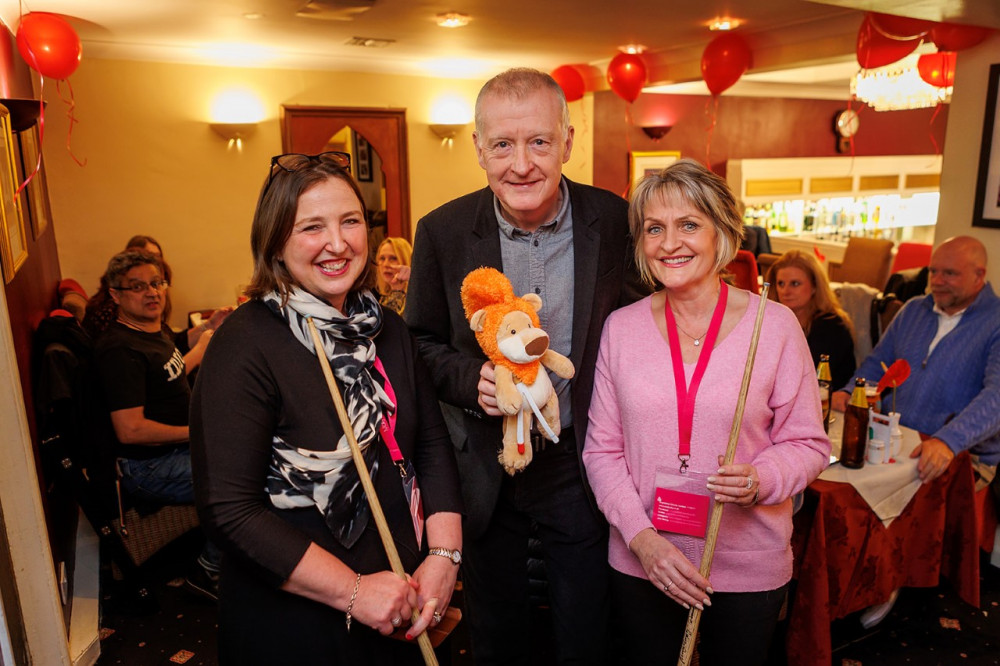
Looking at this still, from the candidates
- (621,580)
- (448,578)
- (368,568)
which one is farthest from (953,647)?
(368,568)

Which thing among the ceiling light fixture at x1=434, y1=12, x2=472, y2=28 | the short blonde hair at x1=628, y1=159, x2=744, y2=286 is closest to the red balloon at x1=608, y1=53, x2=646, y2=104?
the ceiling light fixture at x1=434, y1=12, x2=472, y2=28

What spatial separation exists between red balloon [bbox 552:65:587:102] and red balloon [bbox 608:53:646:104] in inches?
28.1

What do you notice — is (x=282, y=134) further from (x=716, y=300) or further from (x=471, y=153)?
(x=716, y=300)

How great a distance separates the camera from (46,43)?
3.83m

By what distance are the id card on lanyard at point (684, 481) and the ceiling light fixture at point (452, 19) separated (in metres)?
3.69

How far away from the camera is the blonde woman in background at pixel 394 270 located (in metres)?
4.10

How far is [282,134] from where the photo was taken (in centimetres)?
615

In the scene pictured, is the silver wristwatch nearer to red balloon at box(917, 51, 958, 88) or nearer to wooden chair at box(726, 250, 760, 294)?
wooden chair at box(726, 250, 760, 294)

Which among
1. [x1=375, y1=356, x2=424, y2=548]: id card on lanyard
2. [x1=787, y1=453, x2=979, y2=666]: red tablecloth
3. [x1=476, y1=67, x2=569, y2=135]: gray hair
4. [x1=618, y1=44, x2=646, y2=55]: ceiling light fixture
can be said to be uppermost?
[x1=618, y1=44, x2=646, y2=55]: ceiling light fixture

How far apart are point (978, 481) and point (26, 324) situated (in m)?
4.09

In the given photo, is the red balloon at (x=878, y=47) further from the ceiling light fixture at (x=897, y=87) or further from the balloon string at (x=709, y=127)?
the balloon string at (x=709, y=127)

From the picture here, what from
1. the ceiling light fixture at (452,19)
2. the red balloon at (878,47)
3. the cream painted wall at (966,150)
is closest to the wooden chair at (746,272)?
the cream painted wall at (966,150)

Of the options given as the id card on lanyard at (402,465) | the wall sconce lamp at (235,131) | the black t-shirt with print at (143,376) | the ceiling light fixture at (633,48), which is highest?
the ceiling light fixture at (633,48)

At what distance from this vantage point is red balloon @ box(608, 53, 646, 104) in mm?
5777
